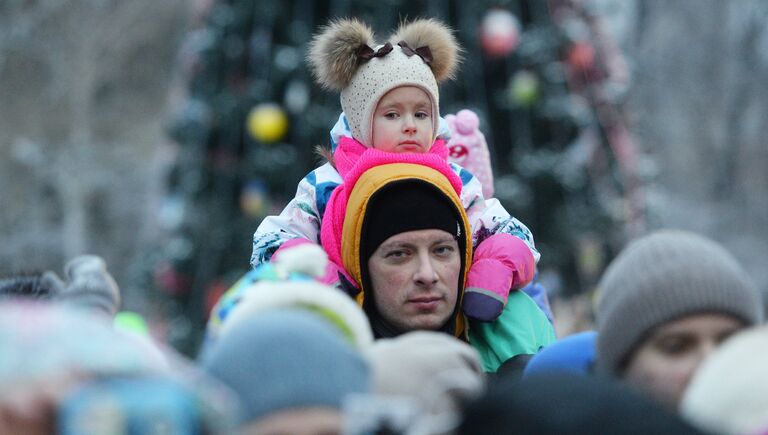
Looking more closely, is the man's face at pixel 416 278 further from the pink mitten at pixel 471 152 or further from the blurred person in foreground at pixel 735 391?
the blurred person in foreground at pixel 735 391

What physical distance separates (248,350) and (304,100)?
8.08 m

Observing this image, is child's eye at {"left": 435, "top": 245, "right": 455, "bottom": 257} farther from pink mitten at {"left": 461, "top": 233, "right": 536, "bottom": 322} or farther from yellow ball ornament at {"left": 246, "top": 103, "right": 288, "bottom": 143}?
yellow ball ornament at {"left": 246, "top": 103, "right": 288, "bottom": 143}

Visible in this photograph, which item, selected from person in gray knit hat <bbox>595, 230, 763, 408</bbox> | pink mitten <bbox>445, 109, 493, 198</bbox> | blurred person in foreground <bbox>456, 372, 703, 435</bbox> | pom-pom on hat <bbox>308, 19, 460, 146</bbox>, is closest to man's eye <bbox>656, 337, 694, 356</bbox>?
person in gray knit hat <bbox>595, 230, 763, 408</bbox>

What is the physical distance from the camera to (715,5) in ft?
78.4

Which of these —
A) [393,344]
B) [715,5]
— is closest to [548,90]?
[393,344]

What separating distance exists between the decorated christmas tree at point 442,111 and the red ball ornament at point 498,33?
0.4 inches

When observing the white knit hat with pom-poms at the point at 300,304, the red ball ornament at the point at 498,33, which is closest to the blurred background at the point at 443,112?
the red ball ornament at the point at 498,33

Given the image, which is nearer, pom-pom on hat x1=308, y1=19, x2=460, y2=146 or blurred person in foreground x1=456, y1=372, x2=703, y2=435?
blurred person in foreground x1=456, y1=372, x2=703, y2=435

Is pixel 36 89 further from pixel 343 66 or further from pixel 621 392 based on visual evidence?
pixel 621 392

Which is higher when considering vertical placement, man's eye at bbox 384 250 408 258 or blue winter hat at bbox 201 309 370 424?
man's eye at bbox 384 250 408 258

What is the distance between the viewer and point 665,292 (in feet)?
8.64

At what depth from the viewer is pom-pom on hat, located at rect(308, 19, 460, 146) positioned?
4441 millimetres

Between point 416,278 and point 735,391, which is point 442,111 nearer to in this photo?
point 416,278

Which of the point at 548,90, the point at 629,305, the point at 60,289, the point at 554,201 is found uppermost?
the point at 548,90
